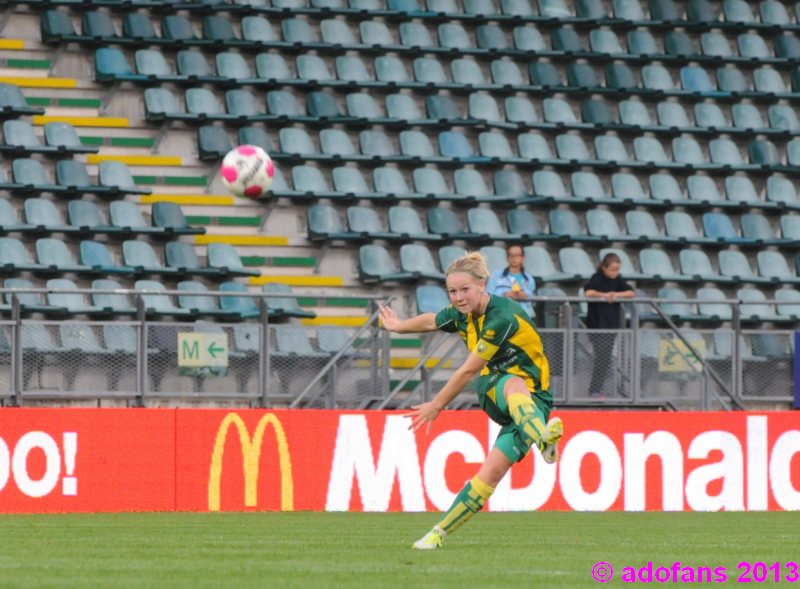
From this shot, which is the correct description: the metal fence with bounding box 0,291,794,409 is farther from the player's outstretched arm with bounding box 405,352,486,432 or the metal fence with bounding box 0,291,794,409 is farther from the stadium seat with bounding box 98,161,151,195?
the player's outstretched arm with bounding box 405,352,486,432

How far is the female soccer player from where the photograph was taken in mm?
8648

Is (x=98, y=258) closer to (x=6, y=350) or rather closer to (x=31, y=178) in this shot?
(x=31, y=178)

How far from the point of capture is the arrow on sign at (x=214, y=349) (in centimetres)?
1491

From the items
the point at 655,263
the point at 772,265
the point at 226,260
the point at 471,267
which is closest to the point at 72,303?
the point at 226,260

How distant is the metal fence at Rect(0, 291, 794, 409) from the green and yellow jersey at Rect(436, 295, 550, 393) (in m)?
5.91

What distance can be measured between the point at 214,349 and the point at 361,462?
187 centimetres

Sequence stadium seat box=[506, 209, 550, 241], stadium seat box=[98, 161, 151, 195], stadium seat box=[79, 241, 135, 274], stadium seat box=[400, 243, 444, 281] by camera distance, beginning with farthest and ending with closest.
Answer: stadium seat box=[506, 209, 550, 241] < stadium seat box=[400, 243, 444, 281] < stadium seat box=[98, 161, 151, 195] < stadium seat box=[79, 241, 135, 274]

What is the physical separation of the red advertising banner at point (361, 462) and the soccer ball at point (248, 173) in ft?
6.99

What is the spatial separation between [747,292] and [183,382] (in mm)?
9190

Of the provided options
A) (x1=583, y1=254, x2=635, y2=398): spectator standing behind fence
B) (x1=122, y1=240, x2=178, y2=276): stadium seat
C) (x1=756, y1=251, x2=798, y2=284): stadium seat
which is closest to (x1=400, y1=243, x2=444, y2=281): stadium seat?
(x1=122, y1=240, x2=178, y2=276): stadium seat

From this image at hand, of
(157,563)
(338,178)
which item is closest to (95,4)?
(338,178)

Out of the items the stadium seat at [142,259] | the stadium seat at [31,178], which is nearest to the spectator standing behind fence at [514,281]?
the stadium seat at [142,259]

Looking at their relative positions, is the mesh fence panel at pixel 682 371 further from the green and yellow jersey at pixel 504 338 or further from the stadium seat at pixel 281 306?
the green and yellow jersey at pixel 504 338

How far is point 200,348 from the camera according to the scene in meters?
14.8
